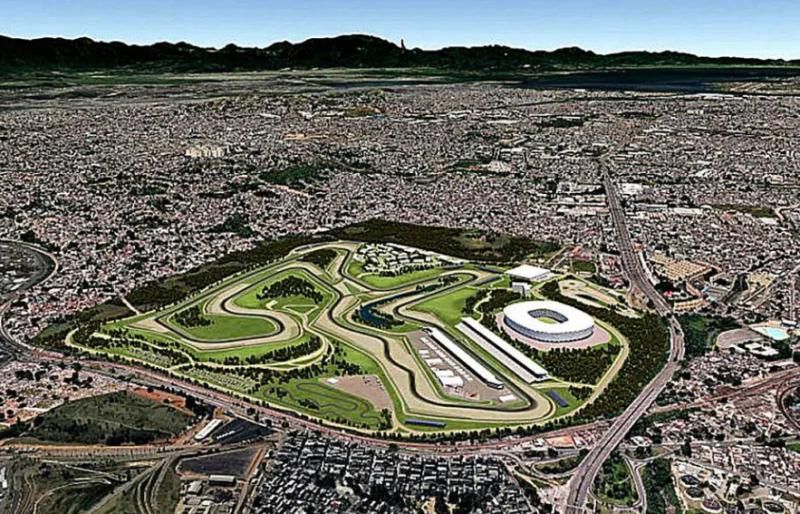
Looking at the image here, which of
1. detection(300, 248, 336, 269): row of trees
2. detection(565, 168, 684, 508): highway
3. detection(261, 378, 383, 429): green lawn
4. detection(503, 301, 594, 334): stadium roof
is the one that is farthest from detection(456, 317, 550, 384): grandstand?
detection(300, 248, 336, 269): row of trees

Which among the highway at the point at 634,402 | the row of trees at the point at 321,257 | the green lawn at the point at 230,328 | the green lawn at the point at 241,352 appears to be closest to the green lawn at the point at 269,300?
the green lawn at the point at 230,328

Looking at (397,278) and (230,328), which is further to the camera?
(397,278)

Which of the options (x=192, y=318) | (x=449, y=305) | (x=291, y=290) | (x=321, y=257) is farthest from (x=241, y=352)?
(x=321, y=257)

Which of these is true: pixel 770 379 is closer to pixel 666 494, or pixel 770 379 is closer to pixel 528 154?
pixel 666 494

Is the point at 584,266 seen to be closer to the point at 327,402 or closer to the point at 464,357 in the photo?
the point at 464,357

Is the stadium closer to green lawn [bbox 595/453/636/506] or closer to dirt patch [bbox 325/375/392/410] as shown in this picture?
dirt patch [bbox 325/375/392/410]

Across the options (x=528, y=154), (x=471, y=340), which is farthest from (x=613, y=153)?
(x=471, y=340)
